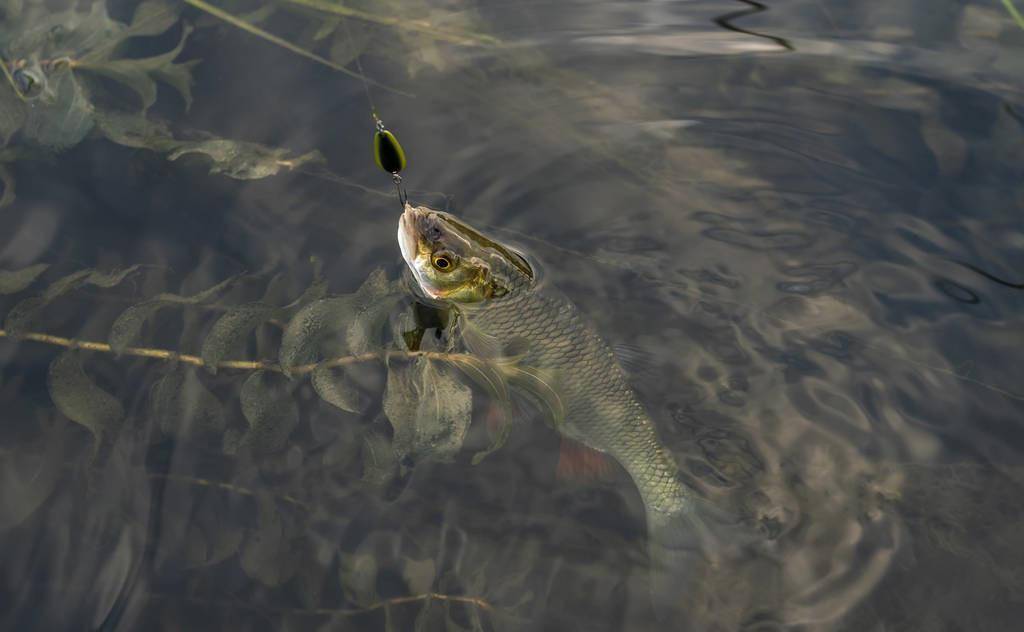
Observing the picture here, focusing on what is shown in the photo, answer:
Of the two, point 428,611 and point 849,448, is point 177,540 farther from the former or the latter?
point 849,448

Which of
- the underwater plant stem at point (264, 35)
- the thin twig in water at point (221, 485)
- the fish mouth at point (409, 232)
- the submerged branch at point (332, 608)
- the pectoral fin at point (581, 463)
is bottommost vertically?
the submerged branch at point (332, 608)

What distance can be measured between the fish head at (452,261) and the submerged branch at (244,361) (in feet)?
1.33

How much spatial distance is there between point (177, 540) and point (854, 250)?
11.4 feet

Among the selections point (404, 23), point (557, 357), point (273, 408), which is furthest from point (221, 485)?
point (404, 23)

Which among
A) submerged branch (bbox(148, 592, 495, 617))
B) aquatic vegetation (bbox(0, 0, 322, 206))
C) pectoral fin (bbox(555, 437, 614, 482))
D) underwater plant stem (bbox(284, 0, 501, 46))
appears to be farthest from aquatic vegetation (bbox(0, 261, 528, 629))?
underwater plant stem (bbox(284, 0, 501, 46))

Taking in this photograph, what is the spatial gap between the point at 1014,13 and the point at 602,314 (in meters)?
3.46

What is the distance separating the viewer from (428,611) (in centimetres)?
348

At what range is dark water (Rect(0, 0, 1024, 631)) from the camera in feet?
11.6

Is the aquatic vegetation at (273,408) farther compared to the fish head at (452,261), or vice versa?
the fish head at (452,261)

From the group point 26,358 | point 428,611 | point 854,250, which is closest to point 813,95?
point 854,250

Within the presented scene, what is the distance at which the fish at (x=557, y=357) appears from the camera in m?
3.67

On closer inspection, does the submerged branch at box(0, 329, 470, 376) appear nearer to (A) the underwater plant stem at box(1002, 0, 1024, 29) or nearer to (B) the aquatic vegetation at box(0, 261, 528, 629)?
(B) the aquatic vegetation at box(0, 261, 528, 629)

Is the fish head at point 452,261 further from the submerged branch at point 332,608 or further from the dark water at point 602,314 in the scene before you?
the submerged branch at point 332,608

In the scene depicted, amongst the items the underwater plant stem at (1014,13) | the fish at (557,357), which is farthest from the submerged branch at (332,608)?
the underwater plant stem at (1014,13)
